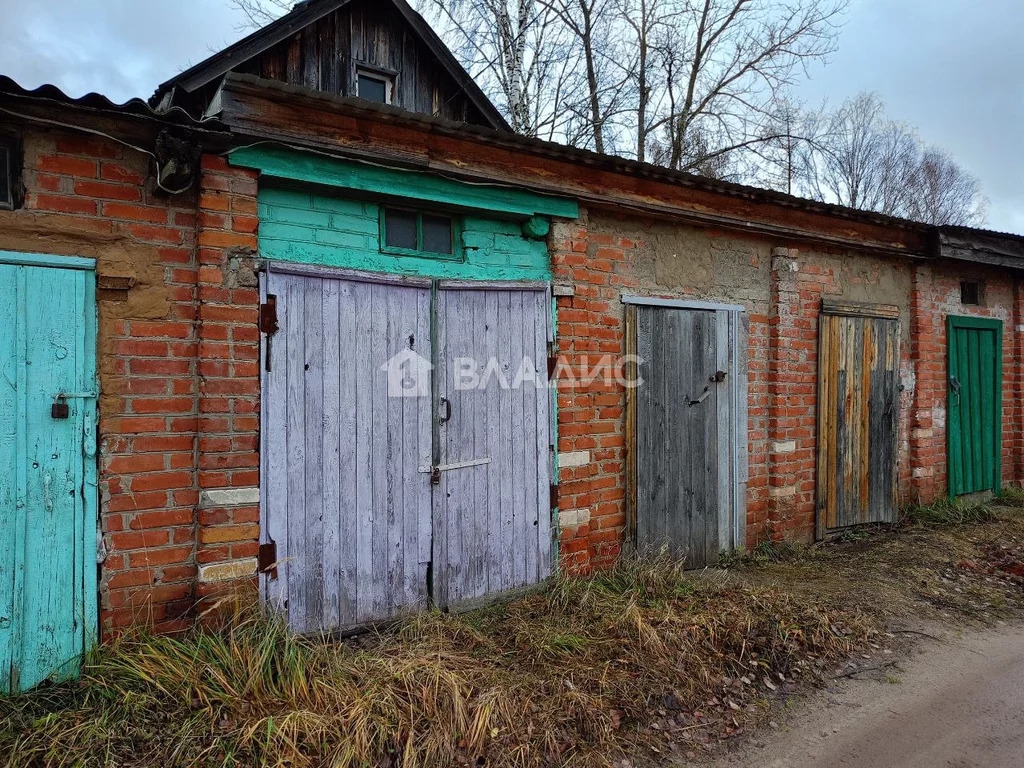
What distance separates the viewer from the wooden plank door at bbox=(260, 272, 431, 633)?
3.40m

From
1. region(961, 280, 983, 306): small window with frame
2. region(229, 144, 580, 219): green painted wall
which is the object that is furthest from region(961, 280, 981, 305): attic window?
region(229, 144, 580, 219): green painted wall

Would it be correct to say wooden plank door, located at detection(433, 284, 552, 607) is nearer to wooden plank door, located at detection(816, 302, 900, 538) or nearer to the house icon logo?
the house icon logo

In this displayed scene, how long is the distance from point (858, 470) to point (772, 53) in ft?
29.9

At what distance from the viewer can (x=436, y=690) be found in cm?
280

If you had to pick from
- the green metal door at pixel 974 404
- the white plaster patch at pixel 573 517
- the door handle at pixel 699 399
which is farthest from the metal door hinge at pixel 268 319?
the green metal door at pixel 974 404

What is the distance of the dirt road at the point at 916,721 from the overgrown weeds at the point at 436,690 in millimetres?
231

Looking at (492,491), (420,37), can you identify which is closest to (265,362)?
(492,491)

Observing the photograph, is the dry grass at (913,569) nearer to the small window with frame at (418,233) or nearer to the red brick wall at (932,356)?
the red brick wall at (932,356)

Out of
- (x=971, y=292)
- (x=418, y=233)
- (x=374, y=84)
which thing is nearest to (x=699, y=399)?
(x=418, y=233)

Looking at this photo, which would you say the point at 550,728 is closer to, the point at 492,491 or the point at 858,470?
the point at 492,491

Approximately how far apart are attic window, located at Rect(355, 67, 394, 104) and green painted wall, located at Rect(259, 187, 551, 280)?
5135mm

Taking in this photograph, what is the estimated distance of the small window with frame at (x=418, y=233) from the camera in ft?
12.5

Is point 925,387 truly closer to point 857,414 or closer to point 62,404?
point 857,414

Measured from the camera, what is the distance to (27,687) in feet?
9.37
